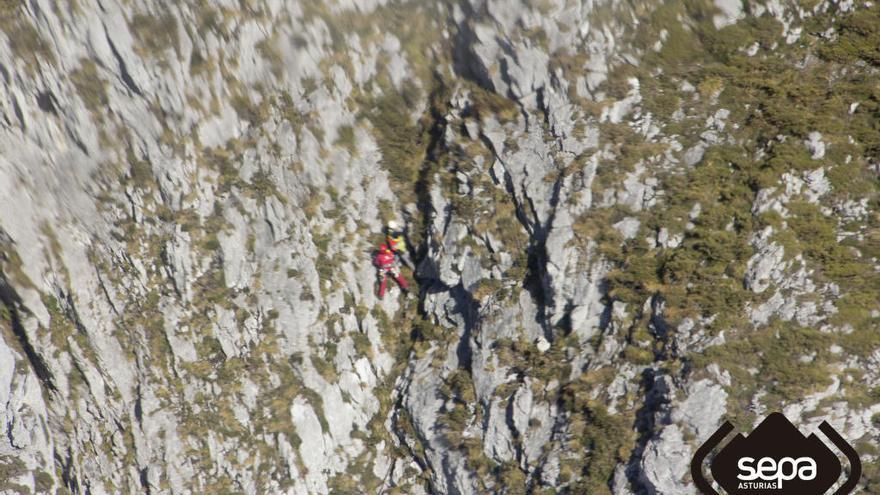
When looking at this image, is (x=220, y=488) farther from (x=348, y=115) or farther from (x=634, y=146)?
(x=634, y=146)

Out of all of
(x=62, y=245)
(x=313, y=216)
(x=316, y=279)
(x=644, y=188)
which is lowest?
(x=644, y=188)

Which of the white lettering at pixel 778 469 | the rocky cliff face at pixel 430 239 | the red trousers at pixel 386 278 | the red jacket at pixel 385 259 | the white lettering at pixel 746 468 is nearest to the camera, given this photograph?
the white lettering at pixel 778 469

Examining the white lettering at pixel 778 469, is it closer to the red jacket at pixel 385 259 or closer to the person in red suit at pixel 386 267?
the person in red suit at pixel 386 267

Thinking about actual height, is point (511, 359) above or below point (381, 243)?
below

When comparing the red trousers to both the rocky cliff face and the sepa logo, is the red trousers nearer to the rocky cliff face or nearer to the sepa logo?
the rocky cliff face

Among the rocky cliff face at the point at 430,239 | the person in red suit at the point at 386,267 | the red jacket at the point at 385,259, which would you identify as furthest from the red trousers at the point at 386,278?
the rocky cliff face at the point at 430,239

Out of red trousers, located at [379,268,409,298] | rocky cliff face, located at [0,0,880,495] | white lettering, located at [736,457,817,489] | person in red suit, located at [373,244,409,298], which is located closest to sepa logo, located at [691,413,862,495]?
white lettering, located at [736,457,817,489]

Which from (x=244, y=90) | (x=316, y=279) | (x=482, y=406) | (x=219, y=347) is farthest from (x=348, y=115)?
(x=482, y=406)

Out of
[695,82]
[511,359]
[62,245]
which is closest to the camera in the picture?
[695,82]
